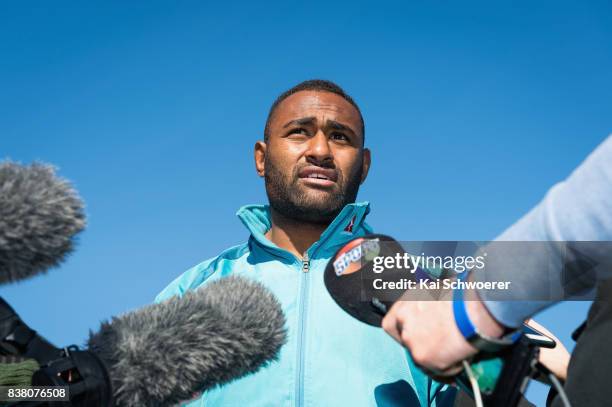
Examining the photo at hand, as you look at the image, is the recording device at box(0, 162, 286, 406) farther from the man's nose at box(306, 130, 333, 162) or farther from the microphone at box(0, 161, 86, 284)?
the man's nose at box(306, 130, 333, 162)

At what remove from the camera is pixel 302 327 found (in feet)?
11.5

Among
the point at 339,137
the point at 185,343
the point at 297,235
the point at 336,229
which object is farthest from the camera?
the point at 339,137

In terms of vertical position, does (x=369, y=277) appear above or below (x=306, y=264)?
below

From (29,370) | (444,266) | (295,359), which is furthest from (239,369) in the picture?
(295,359)

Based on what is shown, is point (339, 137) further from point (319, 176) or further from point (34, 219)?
point (34, 219)

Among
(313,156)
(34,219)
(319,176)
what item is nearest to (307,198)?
(319,176)

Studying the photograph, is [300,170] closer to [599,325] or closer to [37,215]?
[599,325]

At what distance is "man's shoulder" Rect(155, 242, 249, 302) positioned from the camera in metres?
4.05

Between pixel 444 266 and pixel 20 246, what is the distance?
180cm

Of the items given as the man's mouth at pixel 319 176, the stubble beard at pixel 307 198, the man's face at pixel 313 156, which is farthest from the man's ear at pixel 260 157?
the man's mouth at pixel 319 176

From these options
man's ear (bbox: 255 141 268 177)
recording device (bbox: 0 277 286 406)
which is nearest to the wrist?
recording device (bbox: 0 277 286 406)

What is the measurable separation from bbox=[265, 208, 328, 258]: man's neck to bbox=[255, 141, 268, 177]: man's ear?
2.77 ft

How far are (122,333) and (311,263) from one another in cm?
229

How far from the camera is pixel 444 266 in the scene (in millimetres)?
2568
